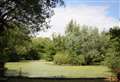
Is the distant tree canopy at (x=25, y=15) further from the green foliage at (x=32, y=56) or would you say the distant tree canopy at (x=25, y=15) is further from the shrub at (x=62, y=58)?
the green foliage at (x=32, y=56)

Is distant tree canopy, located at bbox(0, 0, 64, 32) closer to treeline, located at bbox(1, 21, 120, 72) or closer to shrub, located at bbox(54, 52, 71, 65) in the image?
treeline, located at bbox(1, 21, 120, 72)

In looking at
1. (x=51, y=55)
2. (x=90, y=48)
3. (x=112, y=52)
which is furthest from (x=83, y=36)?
(x=112, y=52)

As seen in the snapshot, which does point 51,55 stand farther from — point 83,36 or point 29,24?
point 29,24

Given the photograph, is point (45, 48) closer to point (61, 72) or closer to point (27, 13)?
point (61, 72)

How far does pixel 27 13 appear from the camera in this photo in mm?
10805

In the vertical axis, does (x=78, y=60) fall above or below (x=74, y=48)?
below

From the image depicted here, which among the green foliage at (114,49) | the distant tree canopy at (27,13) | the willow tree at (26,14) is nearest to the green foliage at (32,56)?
the green foliage at (114,49)

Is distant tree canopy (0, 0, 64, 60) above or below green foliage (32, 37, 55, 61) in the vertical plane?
above

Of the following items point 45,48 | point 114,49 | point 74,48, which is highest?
point 114,49

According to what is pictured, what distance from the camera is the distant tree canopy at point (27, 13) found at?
409 inches

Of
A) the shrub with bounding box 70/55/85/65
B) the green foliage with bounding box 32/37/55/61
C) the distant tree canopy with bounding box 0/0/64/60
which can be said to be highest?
the distant tree canopy with bounding box 0/0/64/60

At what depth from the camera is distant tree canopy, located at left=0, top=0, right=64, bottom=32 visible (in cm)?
1039

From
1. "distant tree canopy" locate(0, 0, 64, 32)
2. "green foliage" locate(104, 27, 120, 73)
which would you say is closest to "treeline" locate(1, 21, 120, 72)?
"green foliage" locate(104, 27, 120, 73)

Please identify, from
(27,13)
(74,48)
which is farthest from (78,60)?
(27,13)
